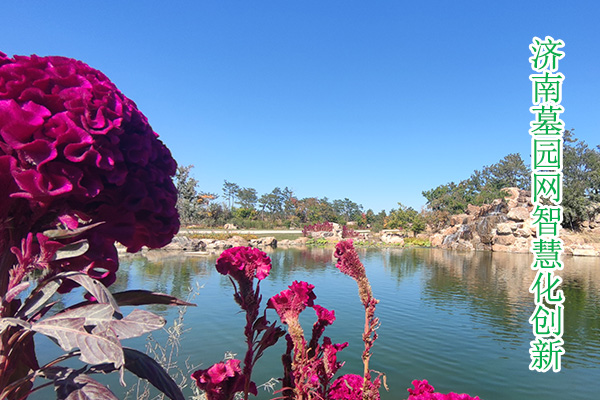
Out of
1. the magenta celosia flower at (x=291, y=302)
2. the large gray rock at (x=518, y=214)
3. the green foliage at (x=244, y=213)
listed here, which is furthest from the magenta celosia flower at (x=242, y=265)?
the green foliage at (x=244, y=213)

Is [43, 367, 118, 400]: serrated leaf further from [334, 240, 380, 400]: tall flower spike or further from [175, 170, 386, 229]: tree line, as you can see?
[175, 170, 386, 229]: tree line

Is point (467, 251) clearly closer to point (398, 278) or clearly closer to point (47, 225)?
point (398, 278)

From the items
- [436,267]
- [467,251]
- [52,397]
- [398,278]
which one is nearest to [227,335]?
[52,397]

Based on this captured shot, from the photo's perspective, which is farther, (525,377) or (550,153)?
(550,153)

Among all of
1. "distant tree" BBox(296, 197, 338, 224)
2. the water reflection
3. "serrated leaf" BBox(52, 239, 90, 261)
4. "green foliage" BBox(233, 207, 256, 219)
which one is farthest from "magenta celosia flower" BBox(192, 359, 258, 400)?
"distant tree" BBox(296, 197, 338, 224)

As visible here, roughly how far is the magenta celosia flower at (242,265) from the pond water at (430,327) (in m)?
3.33

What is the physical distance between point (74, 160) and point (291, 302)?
508 mm

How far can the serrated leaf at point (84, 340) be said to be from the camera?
40 centimetres

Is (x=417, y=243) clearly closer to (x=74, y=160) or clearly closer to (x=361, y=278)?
(x=361, y=278)

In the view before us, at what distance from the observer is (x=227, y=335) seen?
5.27 meters

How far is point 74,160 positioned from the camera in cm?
48

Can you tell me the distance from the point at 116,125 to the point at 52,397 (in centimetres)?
419

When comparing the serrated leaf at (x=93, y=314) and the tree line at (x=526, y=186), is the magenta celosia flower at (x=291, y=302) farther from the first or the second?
the tree line at (x=526, y=186)

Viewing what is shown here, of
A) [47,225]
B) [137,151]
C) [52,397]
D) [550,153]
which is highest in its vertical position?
[550,153]
